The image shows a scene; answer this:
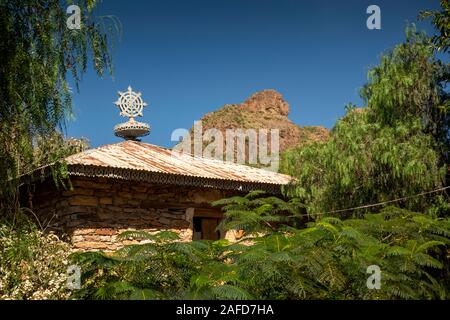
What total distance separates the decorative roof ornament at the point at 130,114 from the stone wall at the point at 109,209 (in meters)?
2.89

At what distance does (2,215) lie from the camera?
17.7ft

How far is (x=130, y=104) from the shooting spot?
1279 centimetres

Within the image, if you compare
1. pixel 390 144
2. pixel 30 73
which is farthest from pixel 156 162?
pixel 30 73

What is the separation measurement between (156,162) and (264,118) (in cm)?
4045

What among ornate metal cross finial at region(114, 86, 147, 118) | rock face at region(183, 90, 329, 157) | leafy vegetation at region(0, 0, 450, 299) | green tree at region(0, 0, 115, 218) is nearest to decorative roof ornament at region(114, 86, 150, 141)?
ornate metal cross finial at region(114, 86, 147, 118)

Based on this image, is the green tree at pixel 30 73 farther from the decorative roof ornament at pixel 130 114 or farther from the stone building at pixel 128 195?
the decorative roof ornament at pixel 130 114

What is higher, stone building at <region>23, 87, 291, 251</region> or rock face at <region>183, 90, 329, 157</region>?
rock face at <region>183, 90, 329, 157</region>

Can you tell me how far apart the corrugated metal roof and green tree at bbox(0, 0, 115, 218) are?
3125 millimetres

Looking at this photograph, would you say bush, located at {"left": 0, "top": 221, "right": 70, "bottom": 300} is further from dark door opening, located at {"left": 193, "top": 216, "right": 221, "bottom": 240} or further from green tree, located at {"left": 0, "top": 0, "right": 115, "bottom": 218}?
dark door opening, located at {"left": 193, "top": 216, "right": 221, "bottom": 240}

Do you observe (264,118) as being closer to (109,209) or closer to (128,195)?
(128,195)

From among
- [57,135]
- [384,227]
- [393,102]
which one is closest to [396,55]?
[393,102]

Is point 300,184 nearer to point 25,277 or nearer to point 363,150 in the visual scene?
point 363,150

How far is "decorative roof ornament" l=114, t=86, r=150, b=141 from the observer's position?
1273 centimetres
